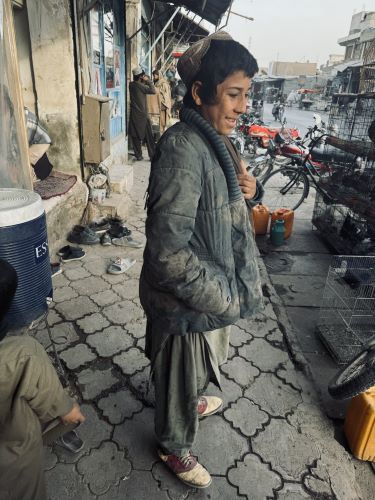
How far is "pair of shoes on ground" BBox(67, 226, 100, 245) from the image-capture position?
4617 millimetres

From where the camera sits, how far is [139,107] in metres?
8.69

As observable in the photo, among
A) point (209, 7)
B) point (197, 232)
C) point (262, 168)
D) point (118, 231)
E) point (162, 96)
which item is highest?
point (209, 7)

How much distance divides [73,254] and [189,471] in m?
3.01

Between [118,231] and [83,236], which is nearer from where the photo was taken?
[83,236]

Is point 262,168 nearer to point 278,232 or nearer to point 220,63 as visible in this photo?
point 278,232

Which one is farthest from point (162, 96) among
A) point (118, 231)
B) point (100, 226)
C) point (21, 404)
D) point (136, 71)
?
point (21, 404)

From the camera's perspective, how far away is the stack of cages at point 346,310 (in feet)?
10.1

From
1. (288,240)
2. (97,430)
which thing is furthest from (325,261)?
(97,430)

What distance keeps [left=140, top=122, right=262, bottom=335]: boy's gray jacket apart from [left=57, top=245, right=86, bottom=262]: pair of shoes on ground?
2.83 meters

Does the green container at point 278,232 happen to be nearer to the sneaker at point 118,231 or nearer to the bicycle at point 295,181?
the bicycle at point 295,181

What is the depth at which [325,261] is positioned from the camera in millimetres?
5051

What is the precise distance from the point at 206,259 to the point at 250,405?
1.46 m

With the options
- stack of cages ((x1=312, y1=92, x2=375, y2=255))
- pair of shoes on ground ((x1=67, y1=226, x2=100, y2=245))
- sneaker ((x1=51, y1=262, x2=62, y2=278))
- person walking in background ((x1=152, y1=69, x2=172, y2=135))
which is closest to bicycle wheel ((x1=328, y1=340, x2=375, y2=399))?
stack of cages ((x1=312, y1=92, x2=375, y2=255))

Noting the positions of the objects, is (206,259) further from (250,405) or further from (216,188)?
(250,405)
